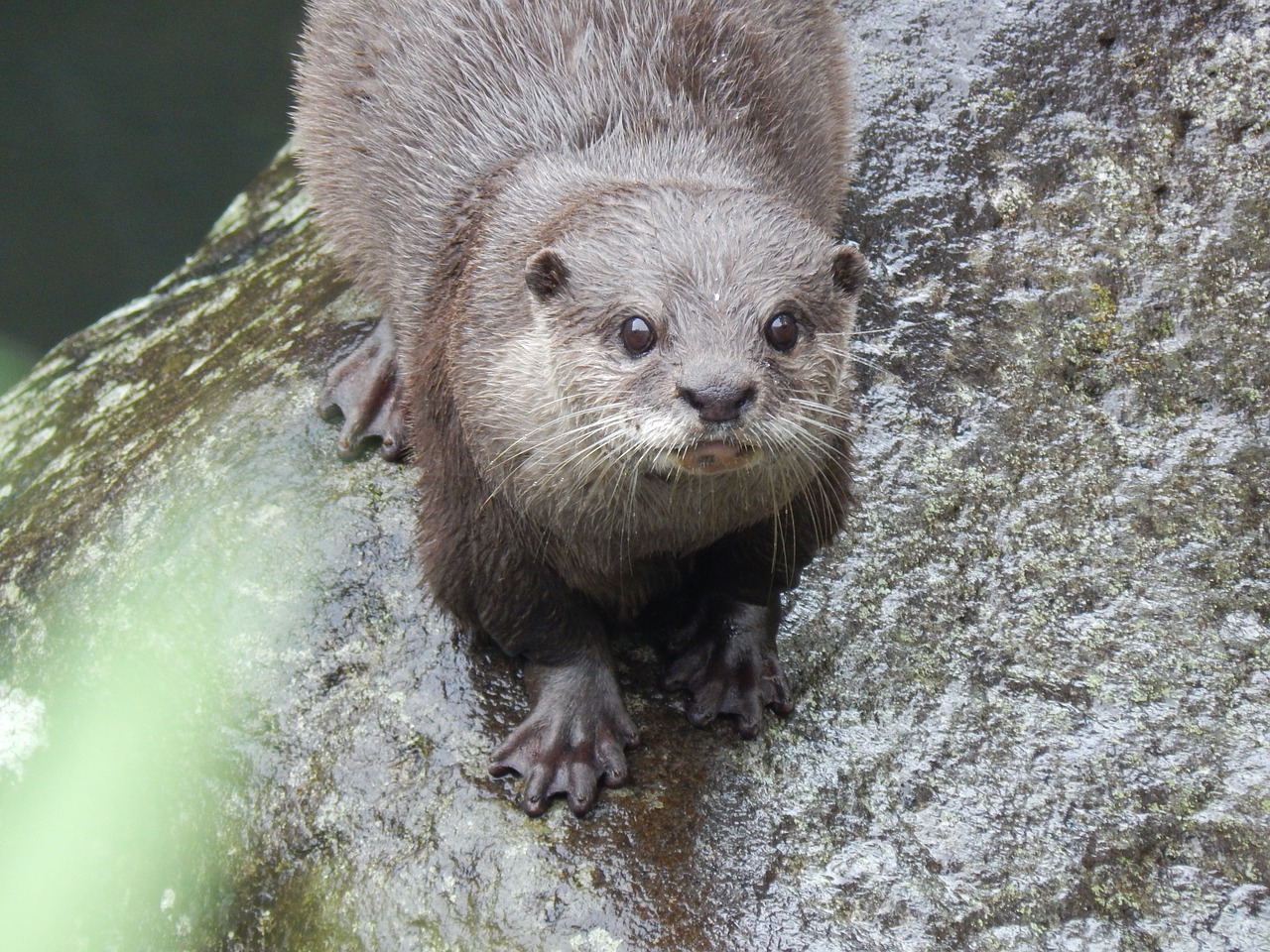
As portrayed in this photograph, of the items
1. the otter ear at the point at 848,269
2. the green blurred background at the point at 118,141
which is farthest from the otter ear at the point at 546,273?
the green blurred background at the point at 118,141

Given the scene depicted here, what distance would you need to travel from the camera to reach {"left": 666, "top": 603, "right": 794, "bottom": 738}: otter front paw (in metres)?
3.39

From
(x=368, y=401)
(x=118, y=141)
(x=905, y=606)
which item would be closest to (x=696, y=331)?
(x=905, y=606)

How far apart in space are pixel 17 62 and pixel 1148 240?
8.35 meters

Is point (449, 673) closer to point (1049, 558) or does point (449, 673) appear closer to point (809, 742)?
point (809, 742)

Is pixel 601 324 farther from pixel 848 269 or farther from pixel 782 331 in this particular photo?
pixel 848 269

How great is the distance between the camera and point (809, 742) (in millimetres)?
3375

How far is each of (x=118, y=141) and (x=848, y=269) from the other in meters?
8.28

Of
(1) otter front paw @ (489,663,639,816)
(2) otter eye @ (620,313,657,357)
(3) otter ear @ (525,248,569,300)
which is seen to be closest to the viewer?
(2) otter eye @ (620,313,657,357)

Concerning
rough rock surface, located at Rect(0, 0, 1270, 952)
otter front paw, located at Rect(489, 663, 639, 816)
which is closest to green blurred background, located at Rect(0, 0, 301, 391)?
rough rock surface, located at Rect(0, 0, 1270, 952)

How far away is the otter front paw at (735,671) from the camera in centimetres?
339

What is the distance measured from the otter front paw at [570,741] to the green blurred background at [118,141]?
7.22 metres

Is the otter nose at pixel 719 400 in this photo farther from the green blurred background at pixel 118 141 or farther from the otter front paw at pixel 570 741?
the green blurred background at pixel 118 141

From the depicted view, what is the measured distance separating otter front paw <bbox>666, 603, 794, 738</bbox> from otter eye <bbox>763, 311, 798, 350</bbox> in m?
0.87

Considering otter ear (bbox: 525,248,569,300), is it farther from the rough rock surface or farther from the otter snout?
the rough rock surface
